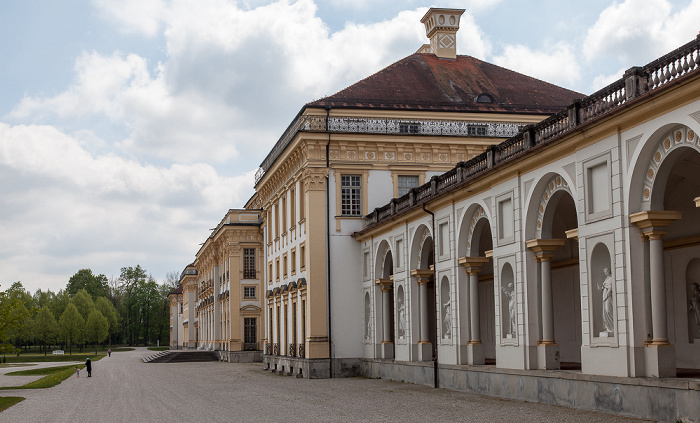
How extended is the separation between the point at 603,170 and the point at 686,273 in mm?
3562

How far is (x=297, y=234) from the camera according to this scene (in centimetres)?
4109

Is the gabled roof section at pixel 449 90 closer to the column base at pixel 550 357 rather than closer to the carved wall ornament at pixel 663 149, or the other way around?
the column base at pixel 550 357

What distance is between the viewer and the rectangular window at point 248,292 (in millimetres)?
67312

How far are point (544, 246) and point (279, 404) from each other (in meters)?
8.56

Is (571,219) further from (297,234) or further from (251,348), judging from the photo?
(251,348)

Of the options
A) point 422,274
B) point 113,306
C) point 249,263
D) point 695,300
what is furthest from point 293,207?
point 113,306

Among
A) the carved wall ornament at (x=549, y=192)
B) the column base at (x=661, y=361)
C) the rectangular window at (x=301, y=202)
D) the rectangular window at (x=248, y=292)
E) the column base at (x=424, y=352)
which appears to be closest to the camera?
the column base at (x=661, y=361)

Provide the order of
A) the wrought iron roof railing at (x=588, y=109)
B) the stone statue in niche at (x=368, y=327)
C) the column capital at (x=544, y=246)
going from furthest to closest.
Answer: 1. the stone statue in niche at (x=368, y=327)
2. the column capital at (x=544, y=246)
3. the wrought iron roof railing at (x=588, y=109)

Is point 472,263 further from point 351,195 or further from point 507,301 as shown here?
point 351,195

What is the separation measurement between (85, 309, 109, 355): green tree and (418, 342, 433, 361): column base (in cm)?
9561

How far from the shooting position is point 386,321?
116 feet

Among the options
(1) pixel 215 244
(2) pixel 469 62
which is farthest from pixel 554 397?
(1) pixel 215 244

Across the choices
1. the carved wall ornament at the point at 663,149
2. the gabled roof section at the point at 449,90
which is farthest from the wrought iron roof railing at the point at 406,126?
the carved wall ornament at the point at 663,149

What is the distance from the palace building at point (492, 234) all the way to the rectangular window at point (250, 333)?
16.9 m
